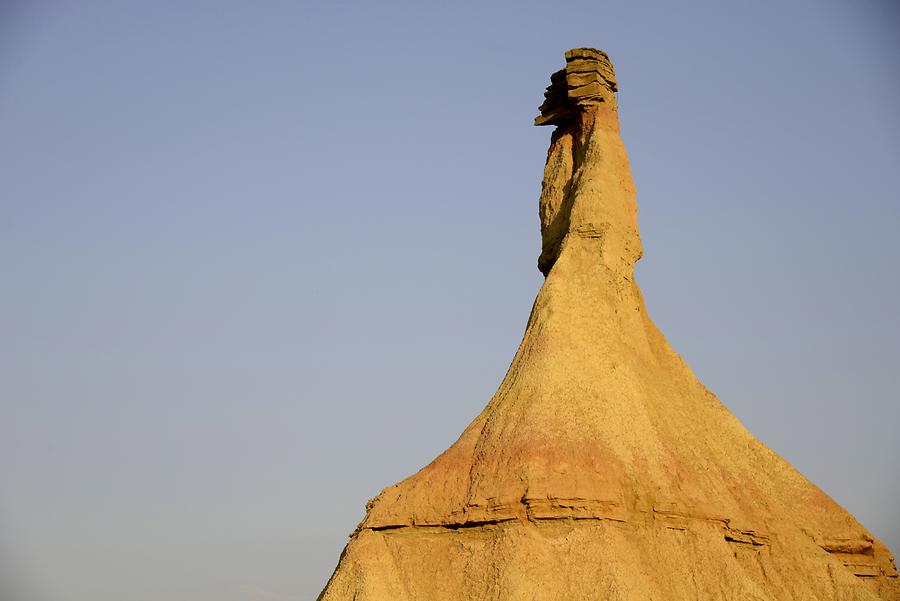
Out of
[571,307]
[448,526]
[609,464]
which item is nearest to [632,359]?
[571,307]

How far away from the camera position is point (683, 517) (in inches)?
1481

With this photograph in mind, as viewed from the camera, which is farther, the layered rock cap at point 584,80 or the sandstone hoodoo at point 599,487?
the layered rock cap at point 584,80

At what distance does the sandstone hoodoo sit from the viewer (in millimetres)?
36500

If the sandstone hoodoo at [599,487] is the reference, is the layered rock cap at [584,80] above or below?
above

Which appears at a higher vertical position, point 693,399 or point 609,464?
point 693,399

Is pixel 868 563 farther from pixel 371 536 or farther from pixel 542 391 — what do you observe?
pixel 371 536

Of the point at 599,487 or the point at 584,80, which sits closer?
the point at 599,487

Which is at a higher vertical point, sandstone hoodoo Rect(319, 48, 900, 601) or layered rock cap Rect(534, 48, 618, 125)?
layered rock cap Rect(534, 48, 618, 125)

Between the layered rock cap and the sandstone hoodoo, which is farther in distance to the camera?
the layered rock cap

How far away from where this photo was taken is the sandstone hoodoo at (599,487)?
36500 mm

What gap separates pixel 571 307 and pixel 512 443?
5960 millimetres

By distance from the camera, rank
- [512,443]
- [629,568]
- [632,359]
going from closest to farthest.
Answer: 1. [629,568]
2. [512,443]
3. [632,359]

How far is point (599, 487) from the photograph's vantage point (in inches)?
1459

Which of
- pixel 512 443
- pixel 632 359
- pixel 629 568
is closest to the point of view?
pixel 629 568
